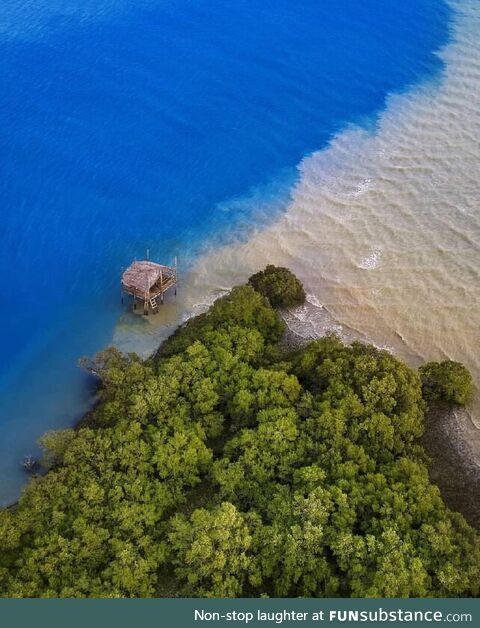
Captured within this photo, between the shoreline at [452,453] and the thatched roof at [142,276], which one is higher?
the shoreline at [452,453]

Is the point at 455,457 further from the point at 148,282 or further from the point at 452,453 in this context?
the point at 148,282

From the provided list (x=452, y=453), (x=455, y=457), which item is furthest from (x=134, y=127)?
(x=455, y=457)

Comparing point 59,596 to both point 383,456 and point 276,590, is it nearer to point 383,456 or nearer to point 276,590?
point 276,590

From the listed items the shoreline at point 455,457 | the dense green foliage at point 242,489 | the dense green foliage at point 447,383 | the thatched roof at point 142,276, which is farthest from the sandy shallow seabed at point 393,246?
the dense green foliage at point 242,489

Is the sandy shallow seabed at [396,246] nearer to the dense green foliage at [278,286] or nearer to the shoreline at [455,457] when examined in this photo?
the shoreline at [455,457]

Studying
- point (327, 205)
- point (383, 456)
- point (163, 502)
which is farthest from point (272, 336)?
point (327, 205)

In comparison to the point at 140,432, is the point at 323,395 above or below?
above
